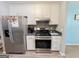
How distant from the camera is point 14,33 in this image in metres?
2.60

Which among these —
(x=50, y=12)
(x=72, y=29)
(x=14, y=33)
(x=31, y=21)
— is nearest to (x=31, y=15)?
(x=31, y=21)

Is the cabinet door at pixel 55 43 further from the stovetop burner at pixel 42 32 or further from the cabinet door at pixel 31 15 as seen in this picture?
the cabinet door at pixel 31 15

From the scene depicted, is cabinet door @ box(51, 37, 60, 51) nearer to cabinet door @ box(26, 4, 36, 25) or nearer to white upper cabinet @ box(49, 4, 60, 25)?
white upper cabinet @ box(49, 4, 60, 25)

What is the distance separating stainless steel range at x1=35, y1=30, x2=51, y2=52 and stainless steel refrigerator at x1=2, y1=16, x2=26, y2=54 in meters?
0.34

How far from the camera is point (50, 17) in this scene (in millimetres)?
2658

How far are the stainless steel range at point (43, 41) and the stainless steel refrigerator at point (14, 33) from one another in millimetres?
345

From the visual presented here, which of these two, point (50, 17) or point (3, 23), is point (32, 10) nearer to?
point (50, 17)

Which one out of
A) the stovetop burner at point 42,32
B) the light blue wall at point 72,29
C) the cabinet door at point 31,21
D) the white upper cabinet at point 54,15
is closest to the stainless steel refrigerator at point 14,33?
the cabinet door at point 31,21

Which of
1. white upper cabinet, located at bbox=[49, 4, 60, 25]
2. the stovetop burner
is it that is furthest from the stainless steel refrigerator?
white upper cabinet, located at bbox=[49, 4, 60, 25]

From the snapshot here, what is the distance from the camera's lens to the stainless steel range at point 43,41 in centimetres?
259

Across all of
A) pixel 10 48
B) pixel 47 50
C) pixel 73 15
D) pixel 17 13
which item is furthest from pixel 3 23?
pixel 73 15

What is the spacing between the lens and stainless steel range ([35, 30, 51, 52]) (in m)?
2.59

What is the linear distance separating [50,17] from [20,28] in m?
0.76

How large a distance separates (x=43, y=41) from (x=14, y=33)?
2.33 ft
